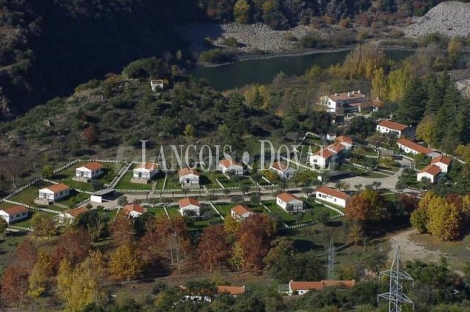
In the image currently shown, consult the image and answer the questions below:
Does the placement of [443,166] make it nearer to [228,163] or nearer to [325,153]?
[325,153]

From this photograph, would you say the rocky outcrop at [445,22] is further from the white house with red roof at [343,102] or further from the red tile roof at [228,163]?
the red tile roof at [228,163]

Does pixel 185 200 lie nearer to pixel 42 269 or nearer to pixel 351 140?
pixel 42 269

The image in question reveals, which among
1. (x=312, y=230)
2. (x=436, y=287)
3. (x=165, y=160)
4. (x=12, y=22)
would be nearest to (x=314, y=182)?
(x=312, y=230)

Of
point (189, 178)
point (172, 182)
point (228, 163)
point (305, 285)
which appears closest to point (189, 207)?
point (189, 178)

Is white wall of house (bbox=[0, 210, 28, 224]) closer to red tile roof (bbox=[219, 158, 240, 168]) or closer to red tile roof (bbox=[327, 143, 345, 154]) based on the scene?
red tile roof (bbox=[219, 158, 240, 168])

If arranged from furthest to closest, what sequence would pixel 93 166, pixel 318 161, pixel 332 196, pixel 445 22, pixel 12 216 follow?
pixel 445 22 < pixel 318 161 < pixel 93 166 < pixel 332 196 < pixel 12 216
